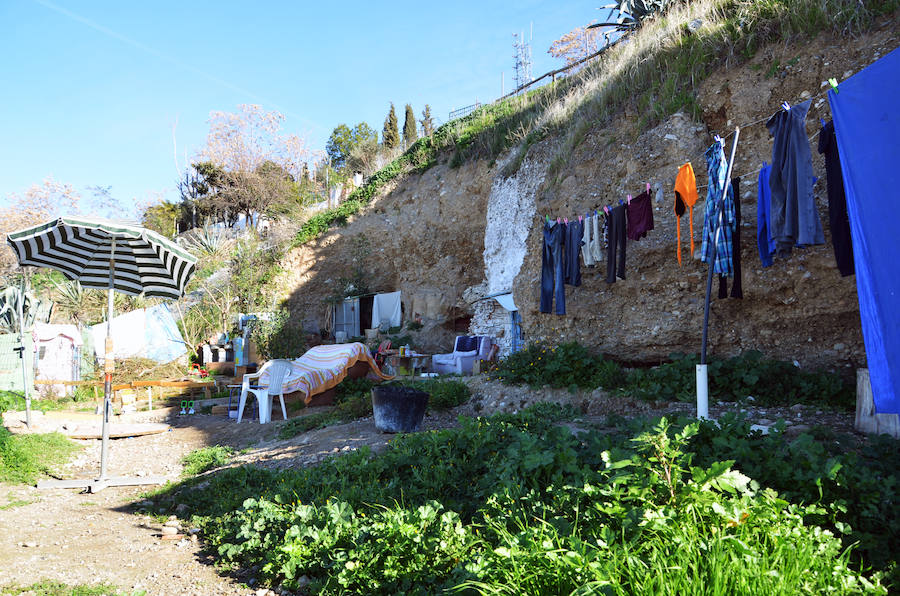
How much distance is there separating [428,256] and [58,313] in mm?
13369

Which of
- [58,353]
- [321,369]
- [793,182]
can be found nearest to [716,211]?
[793,182]

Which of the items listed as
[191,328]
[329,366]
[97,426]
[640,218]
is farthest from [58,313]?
[640,218]

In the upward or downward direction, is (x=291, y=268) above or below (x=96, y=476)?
above

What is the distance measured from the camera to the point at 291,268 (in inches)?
795

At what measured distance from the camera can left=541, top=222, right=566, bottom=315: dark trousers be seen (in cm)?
968

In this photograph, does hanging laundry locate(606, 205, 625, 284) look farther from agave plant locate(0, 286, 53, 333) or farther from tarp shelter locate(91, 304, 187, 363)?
tarp shelter locate(91, 304, 187, 363)

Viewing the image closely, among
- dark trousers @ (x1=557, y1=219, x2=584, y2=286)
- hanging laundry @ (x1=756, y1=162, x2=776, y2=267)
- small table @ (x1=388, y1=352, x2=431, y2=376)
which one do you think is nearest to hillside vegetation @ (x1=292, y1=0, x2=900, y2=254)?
dark trousers @ (x1=557, y1=219, x2=584, y2=286)

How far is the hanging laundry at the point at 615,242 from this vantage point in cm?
851

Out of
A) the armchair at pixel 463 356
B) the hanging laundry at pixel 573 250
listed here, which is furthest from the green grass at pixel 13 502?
the armchair at pixel 463 356

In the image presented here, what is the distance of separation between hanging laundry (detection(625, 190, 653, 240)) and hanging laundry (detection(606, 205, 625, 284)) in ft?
0.38

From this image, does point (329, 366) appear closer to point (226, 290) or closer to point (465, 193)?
point (465, 193)

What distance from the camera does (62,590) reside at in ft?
9.61

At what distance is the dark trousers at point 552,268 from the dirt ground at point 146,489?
1.91 m

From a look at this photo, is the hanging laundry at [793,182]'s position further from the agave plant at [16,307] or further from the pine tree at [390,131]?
the pine tree at [390,131]
